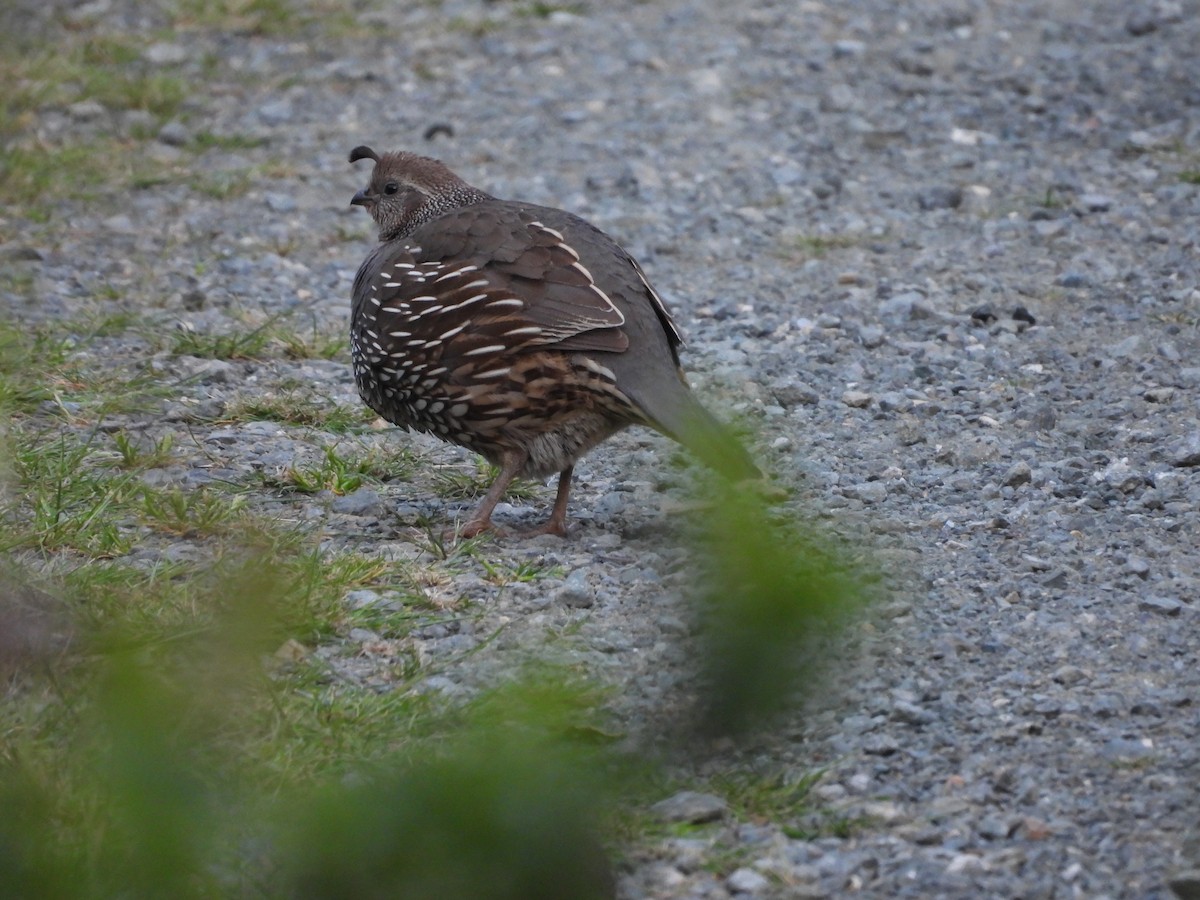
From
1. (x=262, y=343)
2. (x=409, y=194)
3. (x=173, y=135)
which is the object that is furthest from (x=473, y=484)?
(x=173, y=135)

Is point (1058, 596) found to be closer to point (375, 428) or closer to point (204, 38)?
point (375, 428)

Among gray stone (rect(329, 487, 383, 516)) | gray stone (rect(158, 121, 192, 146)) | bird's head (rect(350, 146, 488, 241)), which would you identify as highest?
bird's head (rect(350, 146, 488, 241))

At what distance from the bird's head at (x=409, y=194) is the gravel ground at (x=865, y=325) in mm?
868

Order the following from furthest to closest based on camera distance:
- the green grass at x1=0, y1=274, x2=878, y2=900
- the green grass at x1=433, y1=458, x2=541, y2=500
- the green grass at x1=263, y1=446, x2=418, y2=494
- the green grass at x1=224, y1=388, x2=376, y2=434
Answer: the green grass at x1=224, y1=388, x2=376, y2=434 → the green grass at x1=433, y1=458, x2=541, y2=500 → the green grass at x1=263, y1=446, x2=418, y2=494 → the green grass at x1=0, y1=274, x2=878, y2=900

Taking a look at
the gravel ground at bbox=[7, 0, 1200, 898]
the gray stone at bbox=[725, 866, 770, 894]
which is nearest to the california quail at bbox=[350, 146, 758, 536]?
the gravel ground at bbox=[7, 0, 1200, 898]

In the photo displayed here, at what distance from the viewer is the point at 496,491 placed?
5.55 metres

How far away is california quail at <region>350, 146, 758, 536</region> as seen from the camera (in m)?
5.23

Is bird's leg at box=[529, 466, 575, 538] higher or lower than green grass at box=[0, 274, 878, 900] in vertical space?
lower

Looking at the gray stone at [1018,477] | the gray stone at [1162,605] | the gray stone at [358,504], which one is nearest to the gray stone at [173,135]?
the gray stone at [358,504]

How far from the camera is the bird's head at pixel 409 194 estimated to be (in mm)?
6480

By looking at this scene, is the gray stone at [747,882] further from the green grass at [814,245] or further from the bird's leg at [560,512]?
the green grass at [814,245]

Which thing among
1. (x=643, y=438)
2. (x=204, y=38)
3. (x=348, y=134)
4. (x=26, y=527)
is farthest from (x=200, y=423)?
(x=204, y=38)

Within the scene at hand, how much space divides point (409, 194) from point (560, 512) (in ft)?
5.73

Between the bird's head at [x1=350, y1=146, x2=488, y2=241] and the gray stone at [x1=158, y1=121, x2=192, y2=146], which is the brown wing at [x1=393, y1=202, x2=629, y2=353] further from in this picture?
the gray stone at [x1=158, y1=121, x2=192, y2=146]
